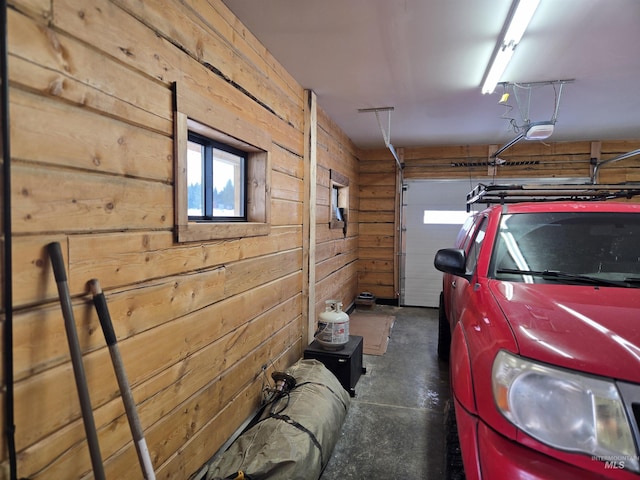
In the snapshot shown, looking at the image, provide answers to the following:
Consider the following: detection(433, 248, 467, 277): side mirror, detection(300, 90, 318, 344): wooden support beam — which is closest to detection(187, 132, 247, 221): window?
detection(300, 90, 318, 344): wooden support beam

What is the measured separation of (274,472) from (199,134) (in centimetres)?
192

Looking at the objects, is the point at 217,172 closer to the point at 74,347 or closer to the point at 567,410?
the point at 74,347

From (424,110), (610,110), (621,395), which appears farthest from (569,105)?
(621,395)

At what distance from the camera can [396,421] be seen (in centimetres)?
285

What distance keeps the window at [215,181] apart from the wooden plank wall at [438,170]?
171 inches

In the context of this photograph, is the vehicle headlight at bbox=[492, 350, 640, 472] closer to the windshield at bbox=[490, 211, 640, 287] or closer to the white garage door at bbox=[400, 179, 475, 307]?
the windshield at bbox=[490, 211, 640, 287]

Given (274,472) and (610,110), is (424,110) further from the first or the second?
(274,472)

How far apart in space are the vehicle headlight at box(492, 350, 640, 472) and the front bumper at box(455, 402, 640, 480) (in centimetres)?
3

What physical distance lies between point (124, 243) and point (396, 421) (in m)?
2.41

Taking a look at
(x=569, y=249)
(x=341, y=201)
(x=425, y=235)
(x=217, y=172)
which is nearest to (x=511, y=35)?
(x=569, y=249)

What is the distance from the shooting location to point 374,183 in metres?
6.79

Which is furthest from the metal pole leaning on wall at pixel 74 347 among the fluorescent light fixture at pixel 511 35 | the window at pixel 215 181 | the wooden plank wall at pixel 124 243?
the fluorescent light fixture at pixel 511 35

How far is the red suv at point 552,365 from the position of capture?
106 cm

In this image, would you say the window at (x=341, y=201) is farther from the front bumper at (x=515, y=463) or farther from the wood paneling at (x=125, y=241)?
the front bumper at (x=515, y=463)
